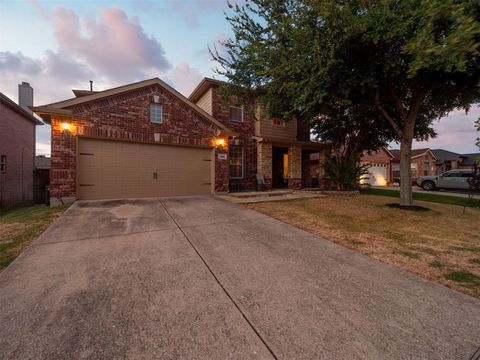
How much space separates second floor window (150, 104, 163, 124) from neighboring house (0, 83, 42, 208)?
7.94 m

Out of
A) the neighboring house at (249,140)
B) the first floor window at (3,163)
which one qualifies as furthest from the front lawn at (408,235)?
the first floor window at (3,163)

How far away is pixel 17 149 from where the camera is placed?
1209 cm

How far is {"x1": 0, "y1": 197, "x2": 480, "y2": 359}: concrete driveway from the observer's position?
1754 mm

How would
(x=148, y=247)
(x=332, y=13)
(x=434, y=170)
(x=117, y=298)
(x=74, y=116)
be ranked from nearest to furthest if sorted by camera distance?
(x=117, y=298), (x=148, y=247), (x=332, y=13), (x=74, y=116), (x=434, y=170)

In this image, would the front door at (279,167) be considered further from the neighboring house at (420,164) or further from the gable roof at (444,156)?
the gable roof at (444,156)

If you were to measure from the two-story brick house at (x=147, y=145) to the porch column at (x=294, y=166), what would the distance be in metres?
1.52

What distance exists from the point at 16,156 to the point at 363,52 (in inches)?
703

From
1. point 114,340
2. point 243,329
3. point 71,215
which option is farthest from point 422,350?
point 71,215

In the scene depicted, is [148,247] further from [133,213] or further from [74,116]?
[74,116]

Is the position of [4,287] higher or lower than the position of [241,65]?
lower

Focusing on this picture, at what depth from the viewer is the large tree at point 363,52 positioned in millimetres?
4270

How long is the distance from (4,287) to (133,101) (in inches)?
317

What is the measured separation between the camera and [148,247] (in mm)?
3908

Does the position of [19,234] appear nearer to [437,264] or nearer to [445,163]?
[437,264]
